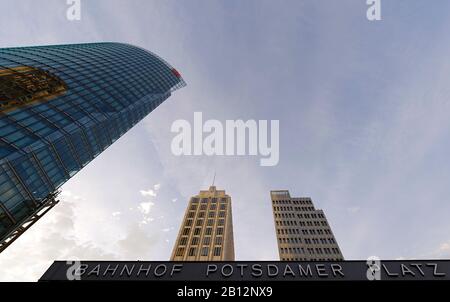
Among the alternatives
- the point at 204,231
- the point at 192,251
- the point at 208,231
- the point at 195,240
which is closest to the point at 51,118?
the point at 192,251

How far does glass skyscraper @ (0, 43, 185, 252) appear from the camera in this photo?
104 ft

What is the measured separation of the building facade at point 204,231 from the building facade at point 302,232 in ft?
62.8

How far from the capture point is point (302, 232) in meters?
78.2

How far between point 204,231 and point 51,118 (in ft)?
173

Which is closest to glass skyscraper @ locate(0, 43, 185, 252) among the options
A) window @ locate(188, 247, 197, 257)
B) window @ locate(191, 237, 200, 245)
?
window @ locate(188, 247, 197, 257)

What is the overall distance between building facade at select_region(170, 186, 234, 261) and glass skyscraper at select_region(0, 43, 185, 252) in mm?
37212

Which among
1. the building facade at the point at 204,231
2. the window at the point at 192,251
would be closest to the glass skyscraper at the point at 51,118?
the building facade at the point at 204,231

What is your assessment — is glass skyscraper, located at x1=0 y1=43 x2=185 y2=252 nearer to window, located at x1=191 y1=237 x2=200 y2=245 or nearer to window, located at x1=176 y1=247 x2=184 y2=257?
window, located at x1=176 y1=247 x2=184 y2=257

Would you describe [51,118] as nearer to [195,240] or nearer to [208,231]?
[195,240]

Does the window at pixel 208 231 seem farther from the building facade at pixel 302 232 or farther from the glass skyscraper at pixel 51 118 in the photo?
the glass skyscraper at pixel 51 118

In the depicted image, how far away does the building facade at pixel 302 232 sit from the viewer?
69.8 meters
